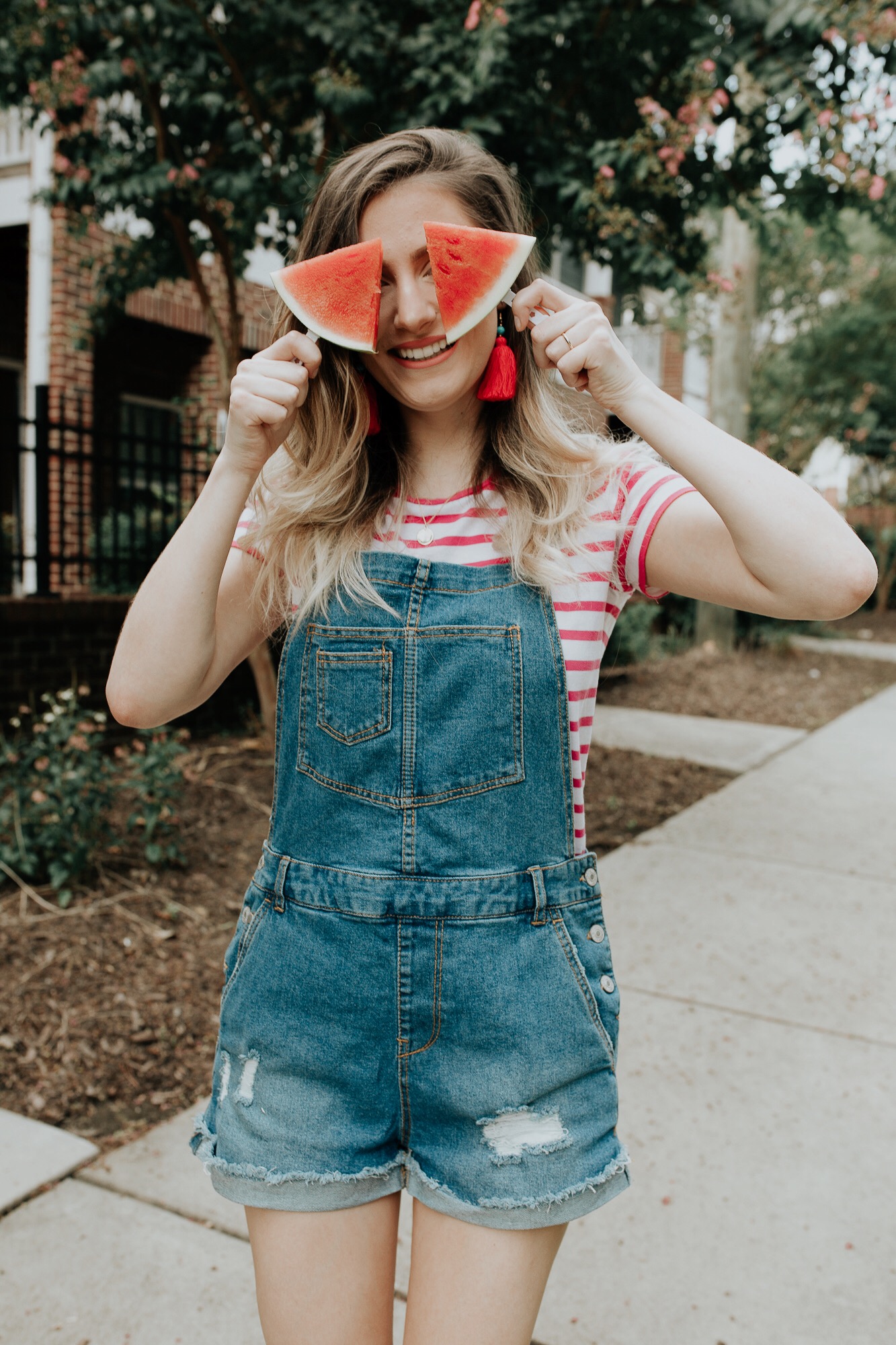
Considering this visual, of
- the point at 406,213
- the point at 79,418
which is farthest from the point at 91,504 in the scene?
the point at 406,213

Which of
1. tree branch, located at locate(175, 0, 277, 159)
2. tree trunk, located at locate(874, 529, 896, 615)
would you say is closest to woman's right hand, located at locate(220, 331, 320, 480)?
tree branch, located at locate(175, 0, 277, 159)

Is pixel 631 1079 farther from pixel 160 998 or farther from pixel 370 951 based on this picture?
pixel 370 951

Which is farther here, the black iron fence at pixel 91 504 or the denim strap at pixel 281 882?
the black iron fence at pixel 91 504

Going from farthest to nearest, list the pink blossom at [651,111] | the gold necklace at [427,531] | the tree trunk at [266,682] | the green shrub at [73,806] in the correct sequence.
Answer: the tree trunk at [266,682], the pink blossom at [651,111], the green shrub at [73,806], the gold necklace at [427,531]

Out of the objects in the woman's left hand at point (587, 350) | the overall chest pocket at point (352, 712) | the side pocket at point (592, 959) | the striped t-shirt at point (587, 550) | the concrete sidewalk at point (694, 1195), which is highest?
the woman's left hand at point (587, 350)

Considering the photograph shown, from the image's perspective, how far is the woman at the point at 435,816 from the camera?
1.45m

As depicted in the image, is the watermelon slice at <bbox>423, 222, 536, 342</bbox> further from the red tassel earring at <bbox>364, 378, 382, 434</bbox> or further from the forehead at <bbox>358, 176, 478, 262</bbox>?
the red tassel earring at <bbox>364, 378, 382, 434</bbox>

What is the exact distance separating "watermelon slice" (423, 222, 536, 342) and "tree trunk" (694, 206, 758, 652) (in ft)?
34.7

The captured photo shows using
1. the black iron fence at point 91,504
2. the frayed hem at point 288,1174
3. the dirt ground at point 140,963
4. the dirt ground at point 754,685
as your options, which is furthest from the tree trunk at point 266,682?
the frayed hem at point 288,1174

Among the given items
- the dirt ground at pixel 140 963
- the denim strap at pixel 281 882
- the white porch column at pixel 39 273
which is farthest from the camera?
the white porch column at pixel 39 273

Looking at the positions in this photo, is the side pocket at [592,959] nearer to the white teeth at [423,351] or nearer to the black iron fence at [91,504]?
the white teeth at [423,351]

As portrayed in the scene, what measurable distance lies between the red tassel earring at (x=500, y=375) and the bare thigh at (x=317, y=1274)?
114 cm

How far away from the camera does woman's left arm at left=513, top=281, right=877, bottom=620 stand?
1438 millimetres

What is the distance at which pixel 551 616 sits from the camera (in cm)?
155
